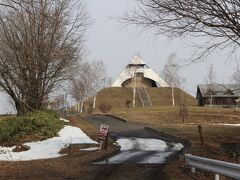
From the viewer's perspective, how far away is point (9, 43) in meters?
32.8

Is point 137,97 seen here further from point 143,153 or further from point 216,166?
point 216,166

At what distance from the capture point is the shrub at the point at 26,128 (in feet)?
95.5

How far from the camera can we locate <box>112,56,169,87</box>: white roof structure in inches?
5290

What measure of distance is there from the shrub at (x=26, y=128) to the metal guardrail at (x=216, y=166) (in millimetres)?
17163

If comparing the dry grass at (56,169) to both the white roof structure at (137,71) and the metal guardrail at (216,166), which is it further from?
the white roof structure at (137,71)

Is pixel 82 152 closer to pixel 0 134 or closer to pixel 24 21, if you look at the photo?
pixel 0 134

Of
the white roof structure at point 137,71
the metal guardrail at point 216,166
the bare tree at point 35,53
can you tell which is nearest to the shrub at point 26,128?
the bare tree at point 35,53

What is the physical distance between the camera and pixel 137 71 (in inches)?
5413

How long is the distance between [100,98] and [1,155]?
94088mm

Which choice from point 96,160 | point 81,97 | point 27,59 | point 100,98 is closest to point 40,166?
point 96,160

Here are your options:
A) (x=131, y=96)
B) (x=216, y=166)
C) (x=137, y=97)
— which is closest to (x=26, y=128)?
(x=216, y=166)

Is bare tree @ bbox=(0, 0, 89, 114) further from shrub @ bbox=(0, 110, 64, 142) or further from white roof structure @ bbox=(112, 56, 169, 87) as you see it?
white roof structure @ bbox=(112, 56, 169, 87)

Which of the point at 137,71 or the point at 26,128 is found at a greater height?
the point at 137,71

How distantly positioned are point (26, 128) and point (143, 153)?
11157 mm
